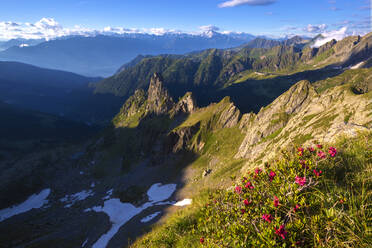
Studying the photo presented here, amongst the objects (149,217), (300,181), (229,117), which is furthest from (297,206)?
(229,117)

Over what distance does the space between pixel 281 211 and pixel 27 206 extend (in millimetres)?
137613

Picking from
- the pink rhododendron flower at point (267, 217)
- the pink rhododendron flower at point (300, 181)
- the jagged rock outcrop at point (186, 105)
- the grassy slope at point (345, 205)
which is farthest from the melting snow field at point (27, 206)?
the pink rhododendron flower at point (300, 181)

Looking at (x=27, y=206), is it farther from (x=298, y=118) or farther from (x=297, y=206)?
(x=297, y=206)

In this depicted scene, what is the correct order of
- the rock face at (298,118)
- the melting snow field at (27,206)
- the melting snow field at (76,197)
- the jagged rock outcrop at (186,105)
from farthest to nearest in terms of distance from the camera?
the jagged rock outcrop at (186,105) → the melting snow field at (27,206) → the melting snow field at (76,197) → the rock face at (298,118)

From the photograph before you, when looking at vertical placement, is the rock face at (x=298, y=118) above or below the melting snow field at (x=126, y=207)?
above

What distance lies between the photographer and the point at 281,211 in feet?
19.2

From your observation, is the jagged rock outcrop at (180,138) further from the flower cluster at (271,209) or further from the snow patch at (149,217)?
the flower cluster at (271,209)

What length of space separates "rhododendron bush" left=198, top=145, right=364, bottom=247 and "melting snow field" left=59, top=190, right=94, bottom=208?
107m

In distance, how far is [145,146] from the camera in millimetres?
124812

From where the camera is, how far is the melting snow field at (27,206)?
100012mm

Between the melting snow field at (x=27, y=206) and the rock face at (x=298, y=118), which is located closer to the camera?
the rock face at (x=298, y=118)

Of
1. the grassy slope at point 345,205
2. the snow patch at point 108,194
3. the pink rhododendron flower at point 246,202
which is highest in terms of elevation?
the grassy slope at point 345,205

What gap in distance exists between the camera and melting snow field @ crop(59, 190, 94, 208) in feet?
311

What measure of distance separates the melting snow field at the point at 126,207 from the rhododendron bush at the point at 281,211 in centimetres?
5759
